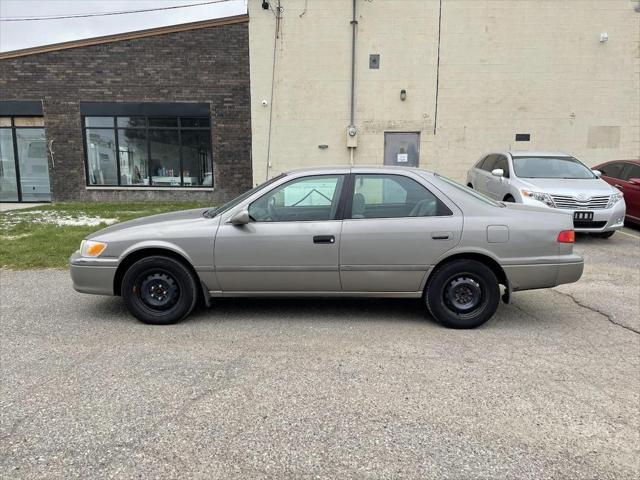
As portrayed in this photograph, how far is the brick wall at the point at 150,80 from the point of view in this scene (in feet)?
48.3

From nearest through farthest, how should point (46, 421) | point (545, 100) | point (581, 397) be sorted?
point (46, 421)
point (581, 397)
point (545, 100)

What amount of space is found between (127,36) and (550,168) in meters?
12.7

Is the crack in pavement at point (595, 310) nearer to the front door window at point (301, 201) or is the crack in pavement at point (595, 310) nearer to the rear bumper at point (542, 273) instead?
the rear bumper at point (542, 273)

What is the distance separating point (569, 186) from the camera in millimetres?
8586

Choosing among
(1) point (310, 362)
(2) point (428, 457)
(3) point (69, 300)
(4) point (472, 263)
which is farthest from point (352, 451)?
(3) point (69, 300)

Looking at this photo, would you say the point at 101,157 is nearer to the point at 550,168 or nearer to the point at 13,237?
the point at 13,237

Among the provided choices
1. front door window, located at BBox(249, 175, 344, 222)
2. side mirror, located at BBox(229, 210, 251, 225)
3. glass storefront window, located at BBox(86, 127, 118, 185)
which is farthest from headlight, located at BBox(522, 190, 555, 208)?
glass storefront window, located at BBox(86, 127, 118, 185)

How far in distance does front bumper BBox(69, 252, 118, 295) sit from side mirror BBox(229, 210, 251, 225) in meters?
1.22

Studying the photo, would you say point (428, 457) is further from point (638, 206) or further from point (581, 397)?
point (638, 206)

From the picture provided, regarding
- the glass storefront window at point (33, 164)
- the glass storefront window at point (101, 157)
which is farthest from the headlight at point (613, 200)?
the glass storefront window at point (33, 164)

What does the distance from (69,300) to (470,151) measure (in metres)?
12.8

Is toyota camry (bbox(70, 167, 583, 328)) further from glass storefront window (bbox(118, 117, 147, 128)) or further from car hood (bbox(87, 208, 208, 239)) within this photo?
glass storefront window (bbox(118, 117, 147, 128))

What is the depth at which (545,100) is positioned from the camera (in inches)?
585

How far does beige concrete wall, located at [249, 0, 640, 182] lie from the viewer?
47.5ft
